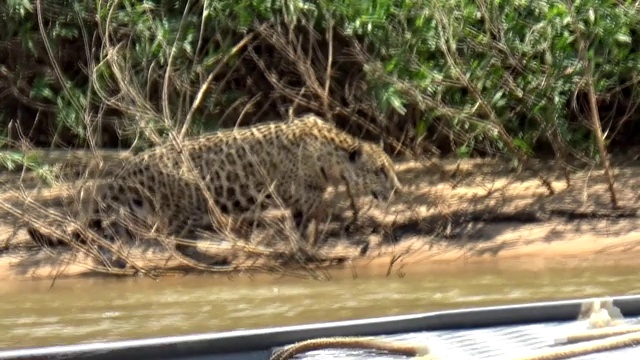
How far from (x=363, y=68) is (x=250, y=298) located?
8.51ft

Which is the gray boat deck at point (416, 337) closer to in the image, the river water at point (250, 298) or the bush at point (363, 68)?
the river water at point (250, 298)

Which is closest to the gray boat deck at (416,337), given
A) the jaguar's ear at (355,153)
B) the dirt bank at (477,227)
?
the dirt bank at (477,227)

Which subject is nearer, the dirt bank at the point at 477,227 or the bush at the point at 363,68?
the dirt bank at the point at 477,227

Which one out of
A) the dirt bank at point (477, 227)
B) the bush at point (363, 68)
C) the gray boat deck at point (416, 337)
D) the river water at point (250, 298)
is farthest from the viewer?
the bush at point (363, 68)

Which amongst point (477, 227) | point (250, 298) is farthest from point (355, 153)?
point (250, 298)

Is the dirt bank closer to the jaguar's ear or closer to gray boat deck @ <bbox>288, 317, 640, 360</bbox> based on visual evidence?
the jaguar's ear

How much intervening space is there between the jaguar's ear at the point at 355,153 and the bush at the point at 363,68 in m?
0.49

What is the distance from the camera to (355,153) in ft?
32.9

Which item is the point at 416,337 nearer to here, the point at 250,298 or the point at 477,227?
the point at 250,298

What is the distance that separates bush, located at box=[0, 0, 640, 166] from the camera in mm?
9914

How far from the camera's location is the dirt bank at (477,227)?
9.78 metres

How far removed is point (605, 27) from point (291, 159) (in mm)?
2874

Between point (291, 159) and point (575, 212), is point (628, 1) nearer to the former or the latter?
point (575, 212)

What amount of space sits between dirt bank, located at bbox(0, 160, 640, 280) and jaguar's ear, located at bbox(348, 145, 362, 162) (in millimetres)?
416
